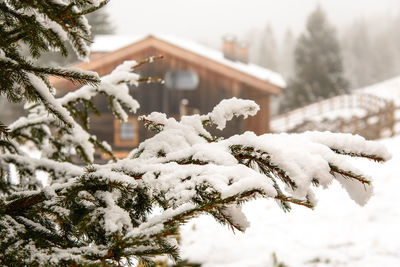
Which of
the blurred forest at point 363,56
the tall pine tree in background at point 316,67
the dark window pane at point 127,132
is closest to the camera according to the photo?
the dark window pane at point 127,132

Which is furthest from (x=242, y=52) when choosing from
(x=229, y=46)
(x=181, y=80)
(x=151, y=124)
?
(x=151, y=124)

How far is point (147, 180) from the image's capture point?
4.91 ft

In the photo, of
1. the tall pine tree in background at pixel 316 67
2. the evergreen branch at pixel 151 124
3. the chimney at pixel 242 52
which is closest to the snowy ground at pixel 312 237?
the evergreen branch at pixel 151 124

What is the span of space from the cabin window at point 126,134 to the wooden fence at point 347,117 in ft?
26.7

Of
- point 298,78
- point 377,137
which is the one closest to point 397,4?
point 298,78

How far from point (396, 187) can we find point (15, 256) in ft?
24.0

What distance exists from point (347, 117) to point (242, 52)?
31.3 ft

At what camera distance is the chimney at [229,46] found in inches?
724

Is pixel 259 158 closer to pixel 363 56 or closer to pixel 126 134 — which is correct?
pixel 126 134

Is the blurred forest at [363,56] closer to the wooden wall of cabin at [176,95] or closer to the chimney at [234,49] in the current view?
the chimney at [234,49]

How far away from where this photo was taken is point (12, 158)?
7.85ft

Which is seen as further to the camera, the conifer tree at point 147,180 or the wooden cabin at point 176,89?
the wooden cabin at point 176,89

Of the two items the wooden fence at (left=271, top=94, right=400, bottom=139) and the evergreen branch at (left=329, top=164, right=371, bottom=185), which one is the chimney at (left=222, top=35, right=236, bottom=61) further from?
the evergreen branch at (left=329, top=164, right=371, bottom=185)

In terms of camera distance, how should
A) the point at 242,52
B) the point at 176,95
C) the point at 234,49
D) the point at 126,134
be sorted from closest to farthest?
1. the point at 176,95
2. the point at 126,134
3. the point at 234,49
4. the point at 242,52
